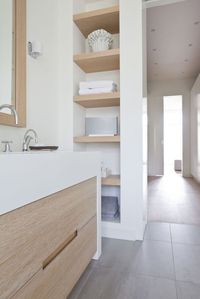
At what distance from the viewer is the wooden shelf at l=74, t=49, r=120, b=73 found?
1944 millimetres

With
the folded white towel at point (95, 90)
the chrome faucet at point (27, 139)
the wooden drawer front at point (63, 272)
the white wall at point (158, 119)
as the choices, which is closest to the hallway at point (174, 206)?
the wooden drawer front at point (63, 272)

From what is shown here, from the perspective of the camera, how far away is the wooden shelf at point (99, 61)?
194 centimetres

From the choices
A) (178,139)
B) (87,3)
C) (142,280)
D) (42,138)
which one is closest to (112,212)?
(142,280)

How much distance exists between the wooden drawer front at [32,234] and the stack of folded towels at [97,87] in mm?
1171

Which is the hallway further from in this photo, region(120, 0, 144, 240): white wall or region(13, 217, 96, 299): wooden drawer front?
region(13, 217, 96, 299): wooden drawer front

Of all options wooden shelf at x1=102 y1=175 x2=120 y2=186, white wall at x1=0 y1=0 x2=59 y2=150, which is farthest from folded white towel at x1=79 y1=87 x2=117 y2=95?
wooden shelf at x1=102 y1=175 x2=120 y2=186

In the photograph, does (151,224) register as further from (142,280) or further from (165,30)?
(165,30)

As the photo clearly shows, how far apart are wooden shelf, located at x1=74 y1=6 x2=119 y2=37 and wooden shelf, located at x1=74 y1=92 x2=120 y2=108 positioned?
0.75 meters

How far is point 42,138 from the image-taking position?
1784 millimetres

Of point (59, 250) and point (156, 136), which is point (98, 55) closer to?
point (59, 250)

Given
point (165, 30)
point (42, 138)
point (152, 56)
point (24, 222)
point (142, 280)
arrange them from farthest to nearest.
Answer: point (152, 56)
point (165, 30)
point (42, 138)
point (142, 280)
point (24, 222)

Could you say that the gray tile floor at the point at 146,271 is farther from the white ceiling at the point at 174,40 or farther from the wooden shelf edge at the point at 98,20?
the white ceiling at the point at 174,40

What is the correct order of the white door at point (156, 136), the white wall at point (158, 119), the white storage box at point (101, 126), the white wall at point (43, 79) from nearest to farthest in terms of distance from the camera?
the white wall at point (43, 79) → the white storage box at point (101, 126) → the white wall at point (158, 119) → the white door at point (156, 136)

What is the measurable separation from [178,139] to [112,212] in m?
8.40
